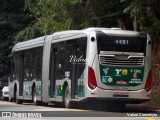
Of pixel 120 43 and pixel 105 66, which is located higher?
Result: pixel 120 43

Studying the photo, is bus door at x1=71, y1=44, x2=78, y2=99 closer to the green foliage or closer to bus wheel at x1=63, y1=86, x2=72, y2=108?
bus wheel at x1=63, y1=86, x2=72, y2=108

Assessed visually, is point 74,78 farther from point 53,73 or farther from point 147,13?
point 147,13

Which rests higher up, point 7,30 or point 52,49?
point 7,30

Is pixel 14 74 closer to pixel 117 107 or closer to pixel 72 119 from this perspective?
pixel 117 107

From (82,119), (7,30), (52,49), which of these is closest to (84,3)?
(52,49)

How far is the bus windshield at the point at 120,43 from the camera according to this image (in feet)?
67.8

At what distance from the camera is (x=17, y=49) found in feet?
100

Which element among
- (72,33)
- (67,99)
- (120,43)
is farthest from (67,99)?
(120,43)

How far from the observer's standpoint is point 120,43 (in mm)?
20797

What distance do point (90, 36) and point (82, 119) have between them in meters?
5.09

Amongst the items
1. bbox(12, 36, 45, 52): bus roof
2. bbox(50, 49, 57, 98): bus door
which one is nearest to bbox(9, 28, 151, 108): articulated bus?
bbox(50, 49, 57, 98): bus door

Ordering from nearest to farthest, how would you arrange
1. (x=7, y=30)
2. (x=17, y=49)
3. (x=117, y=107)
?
1. (x=117, y=107)
2. (x=17, y=49)
3. (x=7, y=30)

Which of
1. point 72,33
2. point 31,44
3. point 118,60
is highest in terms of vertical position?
point 31,44

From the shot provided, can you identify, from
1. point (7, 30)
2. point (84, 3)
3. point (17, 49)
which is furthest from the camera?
point (7, 30)
